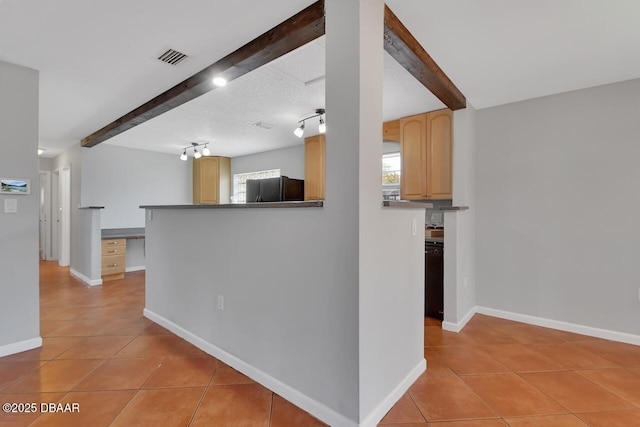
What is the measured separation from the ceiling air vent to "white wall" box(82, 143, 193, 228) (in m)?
3.91

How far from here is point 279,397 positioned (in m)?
1.86

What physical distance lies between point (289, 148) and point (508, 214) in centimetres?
386

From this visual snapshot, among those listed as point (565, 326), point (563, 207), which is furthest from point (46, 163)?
point (565, 326)

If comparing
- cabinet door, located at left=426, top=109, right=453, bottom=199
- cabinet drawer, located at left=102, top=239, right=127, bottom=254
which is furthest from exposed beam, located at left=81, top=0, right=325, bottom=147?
cabinet drawer, located at left=102, top=239, right=127, bottom=254

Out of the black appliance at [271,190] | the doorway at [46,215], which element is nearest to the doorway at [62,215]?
the doorway at [46,215]

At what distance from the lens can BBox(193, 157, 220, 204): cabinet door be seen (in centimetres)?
647

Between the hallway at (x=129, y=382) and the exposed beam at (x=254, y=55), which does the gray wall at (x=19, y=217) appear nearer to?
the hallway at (x=129, y=382)

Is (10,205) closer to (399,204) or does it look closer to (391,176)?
(399,204)

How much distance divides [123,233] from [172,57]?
4202 millimetres

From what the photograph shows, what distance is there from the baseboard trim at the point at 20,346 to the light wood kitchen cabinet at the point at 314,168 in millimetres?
3497

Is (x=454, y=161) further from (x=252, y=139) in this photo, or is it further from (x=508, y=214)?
(x=252, y=139)

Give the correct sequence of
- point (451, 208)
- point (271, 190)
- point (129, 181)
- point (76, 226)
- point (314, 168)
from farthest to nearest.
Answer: point (129, 181) < point (76, 226) < point (314, 168) < point (271, 190) < point (451, 208)

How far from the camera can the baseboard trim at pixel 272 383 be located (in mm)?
1609

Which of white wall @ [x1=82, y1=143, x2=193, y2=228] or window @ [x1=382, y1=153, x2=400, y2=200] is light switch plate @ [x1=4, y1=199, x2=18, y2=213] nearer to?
white wall @ [x1=82, y1=143, x2=193, y2=228]
